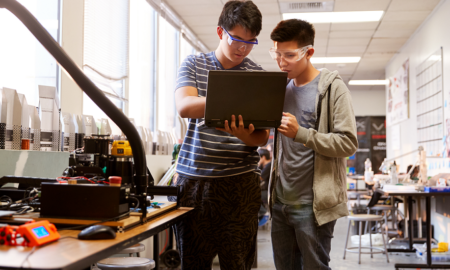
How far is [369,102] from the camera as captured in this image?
1231 cm

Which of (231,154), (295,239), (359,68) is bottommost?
(295,239)

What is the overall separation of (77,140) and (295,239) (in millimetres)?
1630

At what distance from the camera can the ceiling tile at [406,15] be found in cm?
591

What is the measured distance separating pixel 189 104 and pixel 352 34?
6092mm

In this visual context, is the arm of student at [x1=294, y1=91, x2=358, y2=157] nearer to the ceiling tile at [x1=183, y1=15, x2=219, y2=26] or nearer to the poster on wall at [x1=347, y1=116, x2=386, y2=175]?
the ceiling tile at [x1=183, y1=15, x2=219, y2=26]

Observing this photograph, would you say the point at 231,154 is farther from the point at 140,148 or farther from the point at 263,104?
the point at 140,148

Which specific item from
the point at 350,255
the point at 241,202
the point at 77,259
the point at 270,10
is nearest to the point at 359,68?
the point at 270,10

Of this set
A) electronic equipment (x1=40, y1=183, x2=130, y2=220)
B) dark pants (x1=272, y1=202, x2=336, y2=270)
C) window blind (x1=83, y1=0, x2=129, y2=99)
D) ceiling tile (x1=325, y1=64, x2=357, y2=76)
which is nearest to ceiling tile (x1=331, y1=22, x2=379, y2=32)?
ceiling tile (x1=325, y1=64, x2=357, y2=76)

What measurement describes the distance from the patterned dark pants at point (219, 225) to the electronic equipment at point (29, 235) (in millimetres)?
666

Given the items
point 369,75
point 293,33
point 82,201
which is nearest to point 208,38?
point 369,75

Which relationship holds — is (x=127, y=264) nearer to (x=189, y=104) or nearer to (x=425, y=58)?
(x=189, y=104)

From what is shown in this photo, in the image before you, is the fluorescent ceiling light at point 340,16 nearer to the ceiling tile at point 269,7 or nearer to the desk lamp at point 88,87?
the ceiling tile at point 269,7

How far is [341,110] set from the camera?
156cm

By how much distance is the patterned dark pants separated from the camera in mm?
1555
